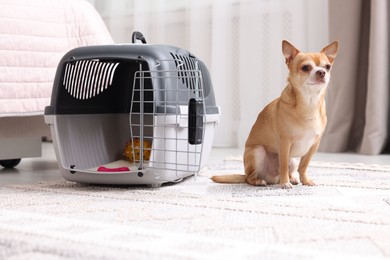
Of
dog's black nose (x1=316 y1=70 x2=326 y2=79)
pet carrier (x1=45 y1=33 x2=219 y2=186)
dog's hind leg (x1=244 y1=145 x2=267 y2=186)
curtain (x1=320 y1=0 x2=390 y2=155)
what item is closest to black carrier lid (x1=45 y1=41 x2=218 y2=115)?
pet carrier (x1=45 y1=33 x2=219 y2=186)

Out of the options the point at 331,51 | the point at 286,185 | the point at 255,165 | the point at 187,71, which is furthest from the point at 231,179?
the point at 331,51

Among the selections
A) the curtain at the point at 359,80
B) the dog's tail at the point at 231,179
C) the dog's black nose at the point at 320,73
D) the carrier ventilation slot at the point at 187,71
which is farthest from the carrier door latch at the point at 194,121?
the curtain at the point at 359,80

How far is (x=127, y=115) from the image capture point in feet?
6.98

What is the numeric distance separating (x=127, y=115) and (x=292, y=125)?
708mm

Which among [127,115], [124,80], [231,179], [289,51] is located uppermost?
[289,51]

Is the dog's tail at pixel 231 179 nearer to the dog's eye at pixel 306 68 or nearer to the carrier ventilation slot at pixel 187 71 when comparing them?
the carrier ventilation slot at pixel 187 71

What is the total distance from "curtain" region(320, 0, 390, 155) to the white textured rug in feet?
3.38

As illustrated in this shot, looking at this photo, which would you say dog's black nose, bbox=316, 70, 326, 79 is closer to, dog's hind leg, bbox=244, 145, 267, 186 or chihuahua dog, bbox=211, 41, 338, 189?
chihuahua dog, bbox=211, 41, 338, 189

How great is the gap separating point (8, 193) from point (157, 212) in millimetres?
543

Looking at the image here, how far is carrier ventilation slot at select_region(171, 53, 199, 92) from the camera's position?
1.79m

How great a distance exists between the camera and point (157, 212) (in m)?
1.34

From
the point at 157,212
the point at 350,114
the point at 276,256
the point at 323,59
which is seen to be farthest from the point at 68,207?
the point at 350,114

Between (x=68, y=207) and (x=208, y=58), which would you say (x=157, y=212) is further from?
(x=208, y=58)

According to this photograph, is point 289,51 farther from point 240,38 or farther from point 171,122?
point 240,38
